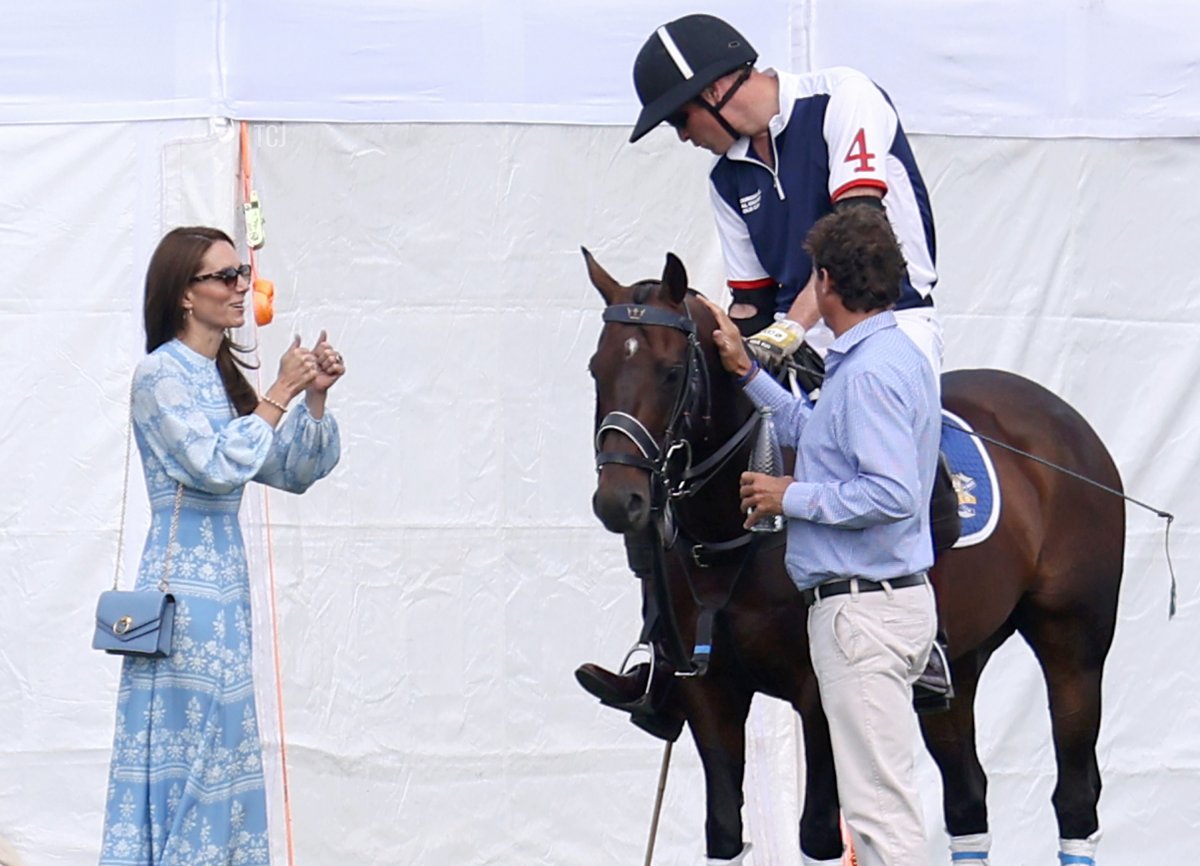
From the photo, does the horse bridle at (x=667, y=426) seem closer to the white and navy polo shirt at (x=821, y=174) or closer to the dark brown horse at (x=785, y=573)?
the dark brown horse at (x=785, y=573)

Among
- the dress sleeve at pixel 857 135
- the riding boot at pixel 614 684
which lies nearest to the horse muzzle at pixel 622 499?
the riding boot at pixel 614 684

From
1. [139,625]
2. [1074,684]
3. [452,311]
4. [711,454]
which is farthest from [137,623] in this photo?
[1074,684]

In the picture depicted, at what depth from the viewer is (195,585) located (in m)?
3.75

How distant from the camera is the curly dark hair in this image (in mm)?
3445

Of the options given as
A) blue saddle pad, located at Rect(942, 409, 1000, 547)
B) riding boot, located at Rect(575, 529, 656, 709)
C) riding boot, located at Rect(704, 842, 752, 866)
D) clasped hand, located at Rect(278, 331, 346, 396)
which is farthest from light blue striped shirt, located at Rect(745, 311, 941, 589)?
clasped hand, located at Rect(278, 331, 346, 396)

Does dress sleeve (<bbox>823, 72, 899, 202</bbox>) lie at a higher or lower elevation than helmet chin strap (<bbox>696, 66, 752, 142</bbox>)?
lower

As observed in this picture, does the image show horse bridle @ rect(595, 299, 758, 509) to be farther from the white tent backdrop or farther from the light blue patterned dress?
the white tent backdrop

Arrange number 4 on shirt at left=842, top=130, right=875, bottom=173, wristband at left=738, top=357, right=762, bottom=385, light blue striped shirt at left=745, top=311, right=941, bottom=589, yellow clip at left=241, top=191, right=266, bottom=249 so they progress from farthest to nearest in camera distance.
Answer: yellow clip at left=241, top=191, right=266, bottom=249 → number 4 on shirt at left=842, top=130, right=875, bottom=173 → wristband at left=738, top=357, right=762, bottom=385 → light blue striped shirt at left=745, top=311, right=941, bottom=589

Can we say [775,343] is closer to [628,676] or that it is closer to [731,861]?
[628,676]

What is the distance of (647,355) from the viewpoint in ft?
12.0

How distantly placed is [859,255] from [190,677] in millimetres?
1649

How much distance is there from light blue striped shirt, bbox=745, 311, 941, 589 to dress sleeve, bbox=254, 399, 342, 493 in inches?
43.9

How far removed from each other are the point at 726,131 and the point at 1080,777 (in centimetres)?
204

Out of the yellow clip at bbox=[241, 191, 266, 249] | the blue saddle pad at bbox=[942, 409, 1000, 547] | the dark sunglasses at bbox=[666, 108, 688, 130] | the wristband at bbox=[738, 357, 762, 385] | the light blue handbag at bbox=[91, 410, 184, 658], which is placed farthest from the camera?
the yellow clip at bbox=[241, 191, 266, 249]
